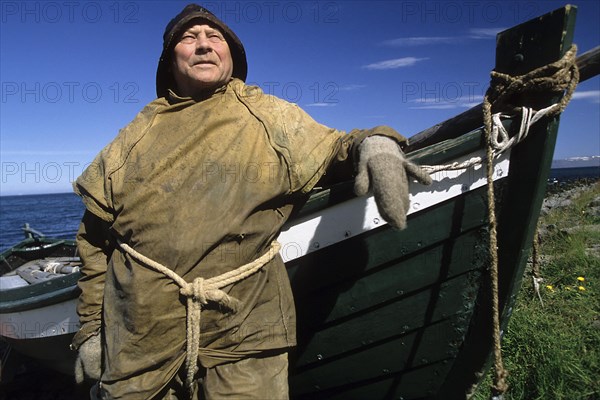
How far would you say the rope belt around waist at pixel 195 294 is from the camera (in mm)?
1890

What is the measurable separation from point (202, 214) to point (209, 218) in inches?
1.3

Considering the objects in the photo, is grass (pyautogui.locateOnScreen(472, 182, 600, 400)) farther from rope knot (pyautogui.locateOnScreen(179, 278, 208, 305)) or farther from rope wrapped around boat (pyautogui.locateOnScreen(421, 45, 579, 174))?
rope knot (pyautogui.locateOnScreen(179, 278, 208, 305))

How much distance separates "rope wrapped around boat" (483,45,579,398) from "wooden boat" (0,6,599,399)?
0.05 metres

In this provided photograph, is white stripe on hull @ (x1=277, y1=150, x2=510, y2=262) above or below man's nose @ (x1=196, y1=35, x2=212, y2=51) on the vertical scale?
below

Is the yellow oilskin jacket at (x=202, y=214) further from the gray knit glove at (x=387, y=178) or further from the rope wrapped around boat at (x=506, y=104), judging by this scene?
the rope wrapped around boat at (x=506, y=104)

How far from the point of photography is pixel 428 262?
236 cm

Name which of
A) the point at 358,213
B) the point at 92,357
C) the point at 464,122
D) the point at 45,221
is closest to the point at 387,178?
the point at 358,213

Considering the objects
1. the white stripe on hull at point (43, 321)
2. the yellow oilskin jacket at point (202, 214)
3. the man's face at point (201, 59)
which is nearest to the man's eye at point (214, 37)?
the man's face at point (201, 59)

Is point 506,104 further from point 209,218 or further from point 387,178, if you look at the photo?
point 209,218

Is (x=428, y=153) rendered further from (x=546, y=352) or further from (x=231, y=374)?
(x=546, y=352)

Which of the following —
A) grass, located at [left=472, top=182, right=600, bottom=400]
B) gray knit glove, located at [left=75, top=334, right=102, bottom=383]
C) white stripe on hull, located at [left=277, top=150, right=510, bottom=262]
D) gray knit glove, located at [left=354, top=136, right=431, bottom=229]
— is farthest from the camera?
grass, located at [left=472, top=182, right=600, bottom=400]

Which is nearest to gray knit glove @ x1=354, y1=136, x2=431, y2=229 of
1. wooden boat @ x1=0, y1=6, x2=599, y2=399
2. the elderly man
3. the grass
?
the elderly man

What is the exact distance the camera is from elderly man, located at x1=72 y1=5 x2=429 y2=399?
190 centimetres

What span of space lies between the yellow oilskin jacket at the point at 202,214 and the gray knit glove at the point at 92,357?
0.85 ft
